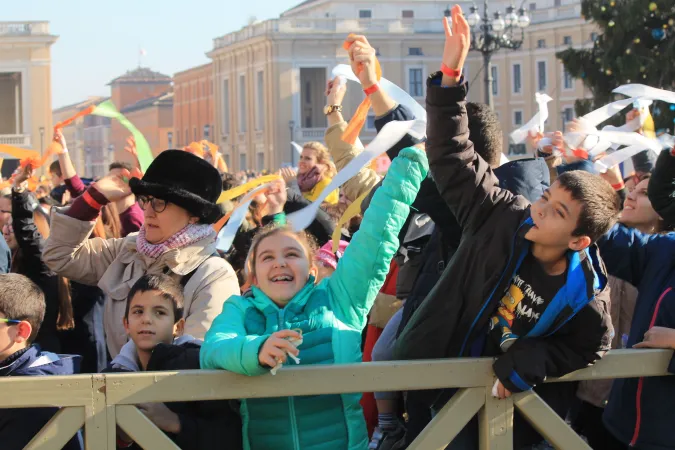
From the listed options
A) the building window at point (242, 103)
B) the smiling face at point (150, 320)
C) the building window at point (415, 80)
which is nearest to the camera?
the smiling face at point (150, 320)

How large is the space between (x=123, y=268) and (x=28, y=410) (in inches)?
45.9

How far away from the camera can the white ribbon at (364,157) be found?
155 inches

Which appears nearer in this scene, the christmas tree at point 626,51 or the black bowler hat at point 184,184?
the black bowler hat at point 184,184

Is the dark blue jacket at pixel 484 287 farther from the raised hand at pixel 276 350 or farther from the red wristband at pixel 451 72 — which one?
the raised hand at pixel 276 350

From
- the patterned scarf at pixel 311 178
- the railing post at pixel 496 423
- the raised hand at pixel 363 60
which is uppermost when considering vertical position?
the raised hand at pixel 363 60

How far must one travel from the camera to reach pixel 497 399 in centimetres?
358

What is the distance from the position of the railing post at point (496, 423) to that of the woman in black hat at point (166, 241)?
1227mm

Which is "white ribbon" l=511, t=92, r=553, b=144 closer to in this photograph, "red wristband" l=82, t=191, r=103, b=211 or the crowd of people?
the crowd of people

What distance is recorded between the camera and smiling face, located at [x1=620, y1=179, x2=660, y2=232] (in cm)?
505

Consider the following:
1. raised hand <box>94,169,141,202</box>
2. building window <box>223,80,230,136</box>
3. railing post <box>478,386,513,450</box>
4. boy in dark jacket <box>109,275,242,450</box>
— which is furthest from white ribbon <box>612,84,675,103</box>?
building window <box>223,80,230,136</box>

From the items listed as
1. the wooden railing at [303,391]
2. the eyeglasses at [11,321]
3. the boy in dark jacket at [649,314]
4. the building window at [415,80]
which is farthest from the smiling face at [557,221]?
the building window at [415,80]

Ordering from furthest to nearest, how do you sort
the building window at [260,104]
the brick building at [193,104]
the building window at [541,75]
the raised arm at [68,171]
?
the brick building at [193,104], the building window at [260,104], the building window at [541,75], the raised arm at [68,171]

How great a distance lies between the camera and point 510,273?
3619 mm

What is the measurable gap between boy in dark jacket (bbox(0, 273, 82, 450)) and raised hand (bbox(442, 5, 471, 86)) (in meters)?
1.64
